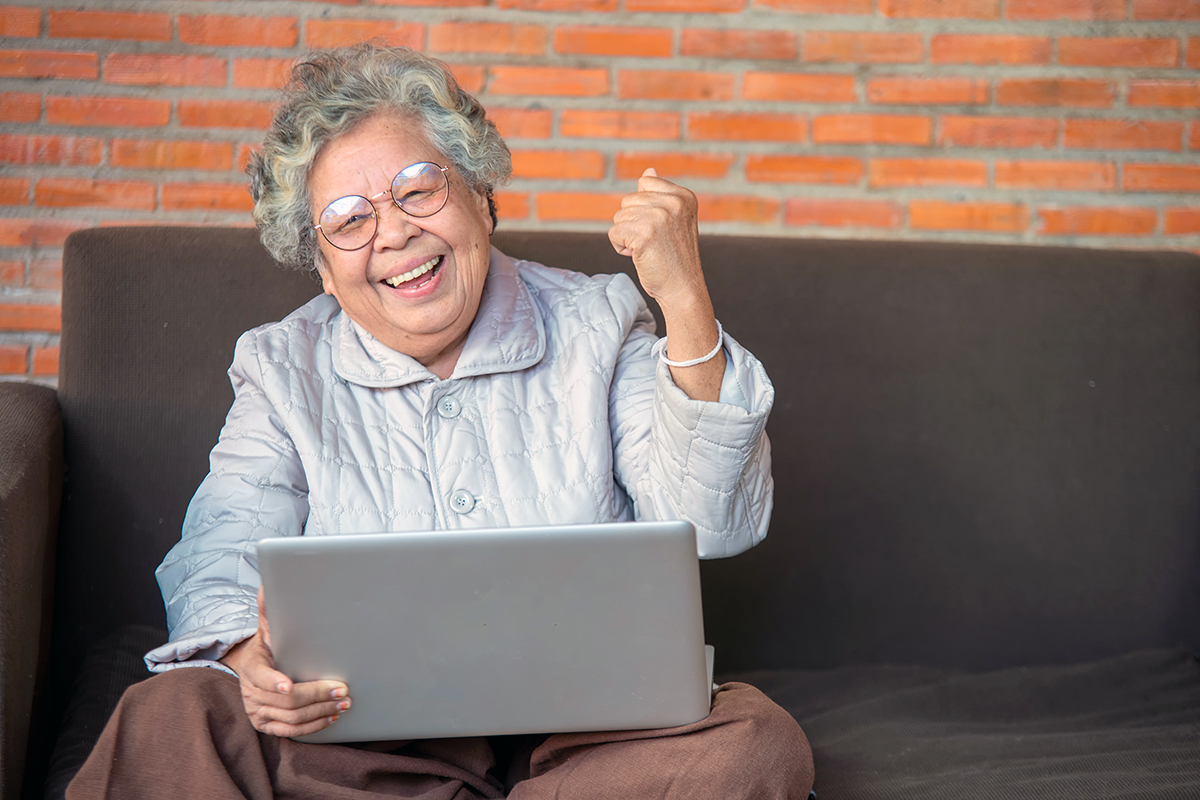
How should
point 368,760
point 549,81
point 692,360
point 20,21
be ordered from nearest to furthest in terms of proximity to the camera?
point 368,760
point 692,360
point 20,21
point 549,81

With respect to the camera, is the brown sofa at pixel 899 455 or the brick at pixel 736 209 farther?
the brick at pixel 736 209

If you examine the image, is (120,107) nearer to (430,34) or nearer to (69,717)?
(430,34)

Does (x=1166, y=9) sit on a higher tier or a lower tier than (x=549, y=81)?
higher

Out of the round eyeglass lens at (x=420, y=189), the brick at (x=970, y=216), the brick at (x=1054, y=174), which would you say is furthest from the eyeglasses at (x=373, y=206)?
the brick at (x=1054, y=174)

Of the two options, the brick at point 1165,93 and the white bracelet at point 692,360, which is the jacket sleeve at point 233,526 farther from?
the brick at point 1165,93

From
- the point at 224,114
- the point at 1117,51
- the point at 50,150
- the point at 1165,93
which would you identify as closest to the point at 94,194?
the point at 50,150

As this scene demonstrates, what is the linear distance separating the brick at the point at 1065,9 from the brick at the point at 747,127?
53cm

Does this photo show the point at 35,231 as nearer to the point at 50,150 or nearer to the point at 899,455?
the point at 50,150

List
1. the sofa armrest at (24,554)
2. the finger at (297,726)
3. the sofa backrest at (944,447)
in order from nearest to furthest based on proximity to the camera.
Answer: the finger at (297,726)
the sofa armrest at (24,554)
the sofa backrest at (944,447)

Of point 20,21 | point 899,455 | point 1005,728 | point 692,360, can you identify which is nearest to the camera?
point 692,360

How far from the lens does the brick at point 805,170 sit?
7.47ft

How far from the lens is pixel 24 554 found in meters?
1.26

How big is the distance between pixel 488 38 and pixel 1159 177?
1548 millimetres

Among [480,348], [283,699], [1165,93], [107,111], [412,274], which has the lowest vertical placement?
[283,699]
